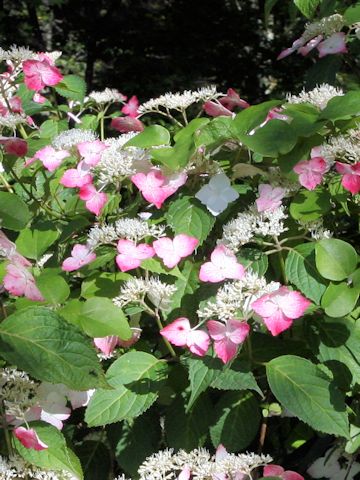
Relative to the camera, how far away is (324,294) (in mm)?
1027

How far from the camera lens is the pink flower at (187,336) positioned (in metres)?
1.00

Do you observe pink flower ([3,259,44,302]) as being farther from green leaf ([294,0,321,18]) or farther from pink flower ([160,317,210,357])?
green leaf ([294,0,321,18])

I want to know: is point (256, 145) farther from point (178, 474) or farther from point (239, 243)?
point (178, 474)

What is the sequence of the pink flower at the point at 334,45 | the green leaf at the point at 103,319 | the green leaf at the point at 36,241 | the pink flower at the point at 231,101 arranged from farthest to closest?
the pink flower at the point at 334,45, the pink flower at the point at 231,101, the green leaf at the point at 36,241, the green leaf at the point at 103,319

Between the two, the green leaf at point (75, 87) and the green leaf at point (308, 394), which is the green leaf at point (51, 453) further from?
the green leaf at point (75, 87)

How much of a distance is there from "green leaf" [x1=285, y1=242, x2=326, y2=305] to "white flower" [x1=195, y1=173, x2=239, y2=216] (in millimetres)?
129

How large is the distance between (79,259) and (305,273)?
35 centimetres

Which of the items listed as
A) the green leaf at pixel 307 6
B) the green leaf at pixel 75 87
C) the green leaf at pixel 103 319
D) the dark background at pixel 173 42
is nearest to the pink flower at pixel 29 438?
the green leaf at pixel 103 319

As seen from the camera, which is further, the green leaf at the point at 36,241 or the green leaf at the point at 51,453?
the green leaf at the point at 36,241

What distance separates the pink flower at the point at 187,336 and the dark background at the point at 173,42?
14.6 ft

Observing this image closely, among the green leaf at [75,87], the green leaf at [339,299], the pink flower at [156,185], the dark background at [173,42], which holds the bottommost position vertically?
the dark background at [173,42]

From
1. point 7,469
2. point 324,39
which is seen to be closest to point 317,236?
point 7,469

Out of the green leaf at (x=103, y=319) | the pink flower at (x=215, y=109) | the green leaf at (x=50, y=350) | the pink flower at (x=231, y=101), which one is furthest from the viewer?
the pink flower at (x=231, y=101)

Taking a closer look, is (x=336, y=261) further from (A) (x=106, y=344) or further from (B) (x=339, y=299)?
(A) (x=106, y=344)
